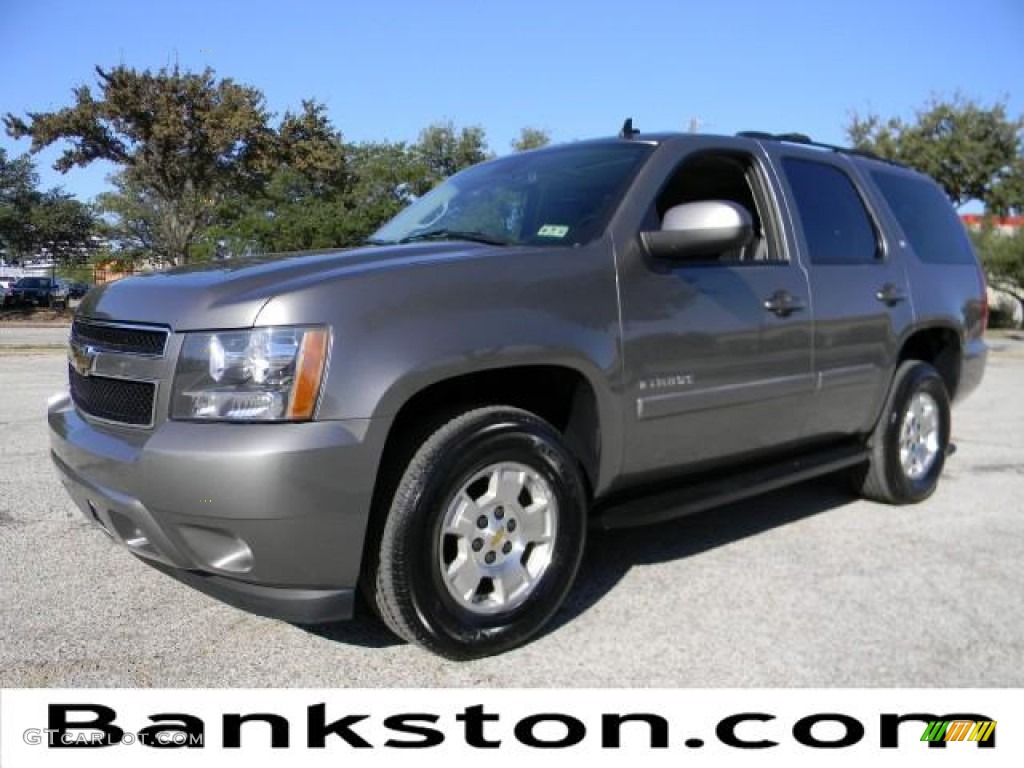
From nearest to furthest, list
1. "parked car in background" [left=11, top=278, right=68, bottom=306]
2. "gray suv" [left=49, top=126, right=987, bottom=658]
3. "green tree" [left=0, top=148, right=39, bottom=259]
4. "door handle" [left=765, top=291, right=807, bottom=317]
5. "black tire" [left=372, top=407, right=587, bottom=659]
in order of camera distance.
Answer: "gray suv" [left=49, top=126, right=987, bottom=658]
"black tire" [left=372, top=407, right=587, bottom=659]
"door handle" [left=765, top=291, right=807, bottom=317]
"parked car in background" [left=11, top=278, right=68, bottom=306]
"green tree" [left=0, top=148, right=39, bottom=259]

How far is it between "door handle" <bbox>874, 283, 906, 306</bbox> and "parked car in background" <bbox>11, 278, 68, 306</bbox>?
125 feet

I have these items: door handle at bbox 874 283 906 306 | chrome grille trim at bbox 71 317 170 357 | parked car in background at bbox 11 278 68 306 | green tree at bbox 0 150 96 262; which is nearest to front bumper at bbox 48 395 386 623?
chrome grille trim at bbox 71 317 170 357

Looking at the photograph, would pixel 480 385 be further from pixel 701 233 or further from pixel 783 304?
pixel 783 304

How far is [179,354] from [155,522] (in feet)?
1.68

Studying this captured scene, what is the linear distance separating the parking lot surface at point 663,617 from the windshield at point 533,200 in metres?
1.48

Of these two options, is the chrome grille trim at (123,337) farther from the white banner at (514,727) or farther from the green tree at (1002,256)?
the green tree at (1002,256)

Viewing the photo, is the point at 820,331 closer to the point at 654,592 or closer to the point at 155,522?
the point at 654,592

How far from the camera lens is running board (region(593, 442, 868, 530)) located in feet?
11.0

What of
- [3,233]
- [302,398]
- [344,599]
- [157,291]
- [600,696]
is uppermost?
[3,233]

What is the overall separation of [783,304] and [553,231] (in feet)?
3.87

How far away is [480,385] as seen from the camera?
308cm

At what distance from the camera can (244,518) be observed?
250 cm

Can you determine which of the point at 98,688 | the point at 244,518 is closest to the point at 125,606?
the point at 98,688

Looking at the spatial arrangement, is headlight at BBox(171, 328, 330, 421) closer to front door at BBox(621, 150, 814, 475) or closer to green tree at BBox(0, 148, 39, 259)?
front door at BBox(621, 150, 814, 475)
